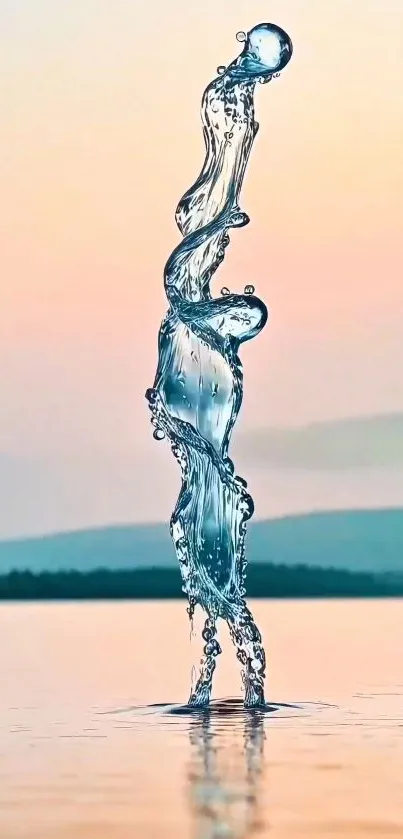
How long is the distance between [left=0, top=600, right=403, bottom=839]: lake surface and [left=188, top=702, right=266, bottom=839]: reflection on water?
0.02 meters

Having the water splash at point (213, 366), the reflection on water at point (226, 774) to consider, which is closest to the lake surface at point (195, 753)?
the reflection on water at point (226, 774)

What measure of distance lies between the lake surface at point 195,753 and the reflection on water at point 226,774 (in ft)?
0.07

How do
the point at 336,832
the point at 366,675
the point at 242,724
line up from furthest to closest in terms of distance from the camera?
the point at 366,675 → the point at 242,724 → the point at 336,832

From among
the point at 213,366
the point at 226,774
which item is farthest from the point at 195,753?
the point at 213,366

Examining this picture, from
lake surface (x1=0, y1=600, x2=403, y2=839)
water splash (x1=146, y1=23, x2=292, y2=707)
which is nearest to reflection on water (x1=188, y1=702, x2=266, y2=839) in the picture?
lake surface (x1=0, y1=600, x2=403, y2=839)

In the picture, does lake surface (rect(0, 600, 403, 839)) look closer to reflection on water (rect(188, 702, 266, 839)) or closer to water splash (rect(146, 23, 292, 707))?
reflection on water (rect(188, 702, 266, 839))

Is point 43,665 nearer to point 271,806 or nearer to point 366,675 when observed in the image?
point 366,675

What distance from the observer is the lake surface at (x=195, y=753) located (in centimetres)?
1703

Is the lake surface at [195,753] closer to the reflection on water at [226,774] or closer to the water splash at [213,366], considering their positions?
the reflection on water at [226,774]

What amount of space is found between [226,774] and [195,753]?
1.85m

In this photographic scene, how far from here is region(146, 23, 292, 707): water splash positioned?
2619 cm

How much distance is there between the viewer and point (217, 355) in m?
26.2

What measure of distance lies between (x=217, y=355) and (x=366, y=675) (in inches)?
522

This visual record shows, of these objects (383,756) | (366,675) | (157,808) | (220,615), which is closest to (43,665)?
(366,675)
